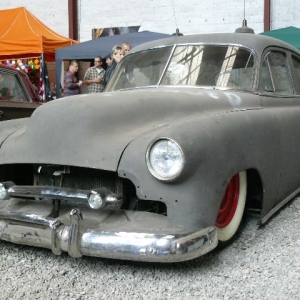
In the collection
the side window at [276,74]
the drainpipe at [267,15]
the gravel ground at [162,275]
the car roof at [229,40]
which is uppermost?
the drainpipe at [267,15]

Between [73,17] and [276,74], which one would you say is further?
[73,17]

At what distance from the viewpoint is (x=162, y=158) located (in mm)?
2277

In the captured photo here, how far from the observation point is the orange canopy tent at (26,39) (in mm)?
9516

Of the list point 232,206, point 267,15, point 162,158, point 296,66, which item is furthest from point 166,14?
point 162,158

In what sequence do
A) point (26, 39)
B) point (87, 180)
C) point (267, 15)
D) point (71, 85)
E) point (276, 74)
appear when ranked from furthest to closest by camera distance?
point (267, 15), point (26, 39), point (71, 85), point (276, 74), point (87, 180)

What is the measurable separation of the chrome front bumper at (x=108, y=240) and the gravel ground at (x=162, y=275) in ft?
0.52

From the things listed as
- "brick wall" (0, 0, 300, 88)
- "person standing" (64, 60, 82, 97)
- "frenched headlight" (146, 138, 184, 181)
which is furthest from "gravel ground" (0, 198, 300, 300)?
"brick wall" (0, 0, 300, 88)

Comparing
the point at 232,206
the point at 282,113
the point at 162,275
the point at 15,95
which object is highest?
the point at 282,113

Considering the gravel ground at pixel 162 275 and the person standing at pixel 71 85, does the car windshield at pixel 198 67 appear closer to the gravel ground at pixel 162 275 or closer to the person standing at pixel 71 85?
the gravel ground at pixel 162 275

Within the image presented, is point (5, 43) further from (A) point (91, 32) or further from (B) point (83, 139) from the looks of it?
(B) point (83, 139)

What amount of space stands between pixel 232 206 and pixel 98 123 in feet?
3.20

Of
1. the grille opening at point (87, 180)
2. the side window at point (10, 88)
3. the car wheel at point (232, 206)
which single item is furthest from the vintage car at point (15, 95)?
the car wheel at point (232, 206)

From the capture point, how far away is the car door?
3.11 m

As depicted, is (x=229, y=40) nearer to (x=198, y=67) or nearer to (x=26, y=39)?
(x=198, y=67)
